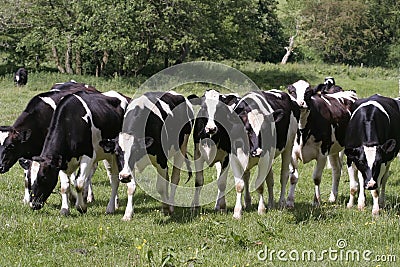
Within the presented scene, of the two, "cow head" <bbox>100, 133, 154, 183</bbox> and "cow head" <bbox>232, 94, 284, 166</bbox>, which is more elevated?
"cow head" <bbox>232, 94, 284, 166</bbox>

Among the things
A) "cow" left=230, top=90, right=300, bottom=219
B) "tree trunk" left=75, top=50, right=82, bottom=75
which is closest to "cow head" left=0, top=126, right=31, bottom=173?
"cow" left=230, top=90, right=300, bottom=219

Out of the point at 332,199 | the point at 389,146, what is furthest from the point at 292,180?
the point at 389,146

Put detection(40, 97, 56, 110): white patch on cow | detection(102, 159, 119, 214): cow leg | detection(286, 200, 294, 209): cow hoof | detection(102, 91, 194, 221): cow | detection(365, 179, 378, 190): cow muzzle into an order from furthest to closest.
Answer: detection(40, 97, 56, 110): white patch on cow < detection(286, 200, 294, 209): cow hoof < detection(102, 159, 119, 214): cow leg < detection(102, 91, 194, 221): cow < detection(365, 179, 378, 190): cow muzzle

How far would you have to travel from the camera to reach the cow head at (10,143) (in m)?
11.2

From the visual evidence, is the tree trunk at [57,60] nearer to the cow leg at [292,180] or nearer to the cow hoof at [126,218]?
the cow leg at [292,180]

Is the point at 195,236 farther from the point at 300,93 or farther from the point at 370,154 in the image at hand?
the point at 300,93

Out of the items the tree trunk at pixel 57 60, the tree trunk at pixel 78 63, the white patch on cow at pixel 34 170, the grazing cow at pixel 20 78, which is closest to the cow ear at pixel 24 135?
the white patch on cow at pixel 34 170

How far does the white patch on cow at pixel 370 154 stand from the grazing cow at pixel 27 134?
560 cm

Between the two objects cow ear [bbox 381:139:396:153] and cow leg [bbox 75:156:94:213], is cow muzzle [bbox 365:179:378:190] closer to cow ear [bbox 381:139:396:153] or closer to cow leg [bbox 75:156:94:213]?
cow ear [bbox 381:139:396:153]

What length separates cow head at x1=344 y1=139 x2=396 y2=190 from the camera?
404 inches

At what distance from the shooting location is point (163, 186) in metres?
11.3

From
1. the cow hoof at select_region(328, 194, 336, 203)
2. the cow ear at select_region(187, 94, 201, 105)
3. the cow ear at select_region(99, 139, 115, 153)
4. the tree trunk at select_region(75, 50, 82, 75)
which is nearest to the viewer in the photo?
the cow ear at select_region(99, 139, 115, 153)

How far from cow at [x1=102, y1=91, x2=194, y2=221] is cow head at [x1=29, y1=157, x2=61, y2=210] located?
2.95ft

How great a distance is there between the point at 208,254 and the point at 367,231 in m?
2.45
